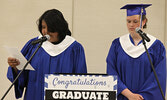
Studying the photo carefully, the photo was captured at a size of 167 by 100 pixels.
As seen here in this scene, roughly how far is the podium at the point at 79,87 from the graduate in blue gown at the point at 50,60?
1.06 meters

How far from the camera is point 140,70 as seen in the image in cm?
313

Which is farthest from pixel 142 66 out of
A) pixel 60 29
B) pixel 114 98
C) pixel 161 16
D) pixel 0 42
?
pixel 0 42

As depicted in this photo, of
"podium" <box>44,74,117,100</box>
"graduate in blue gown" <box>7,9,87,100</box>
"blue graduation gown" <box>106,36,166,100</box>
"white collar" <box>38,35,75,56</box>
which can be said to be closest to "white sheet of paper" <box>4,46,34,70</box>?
"graduate in blue gown" <box>7,9,87,100</box>

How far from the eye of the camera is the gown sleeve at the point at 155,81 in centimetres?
304

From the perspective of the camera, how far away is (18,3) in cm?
477

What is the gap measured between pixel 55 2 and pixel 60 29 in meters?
1.71

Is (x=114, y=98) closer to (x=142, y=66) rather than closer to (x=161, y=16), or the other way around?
(x=142, y=66)

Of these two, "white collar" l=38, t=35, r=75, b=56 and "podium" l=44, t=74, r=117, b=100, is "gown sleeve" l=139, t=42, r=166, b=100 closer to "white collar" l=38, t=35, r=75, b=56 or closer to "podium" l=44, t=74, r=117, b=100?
"white collar" l=38, t=35, r=75, b=56

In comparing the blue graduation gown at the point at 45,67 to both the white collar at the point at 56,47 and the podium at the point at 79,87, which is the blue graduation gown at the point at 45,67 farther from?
the podium at the point at 79,87

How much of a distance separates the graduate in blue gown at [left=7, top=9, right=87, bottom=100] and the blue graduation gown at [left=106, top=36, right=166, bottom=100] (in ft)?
1.39

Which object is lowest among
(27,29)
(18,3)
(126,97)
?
(126,97)

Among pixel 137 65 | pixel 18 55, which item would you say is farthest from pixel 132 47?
pixel 18 55

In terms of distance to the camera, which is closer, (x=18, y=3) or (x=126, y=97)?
(x=126, y=97)

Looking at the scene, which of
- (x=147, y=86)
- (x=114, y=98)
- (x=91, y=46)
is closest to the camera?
(x=114, y=98)
